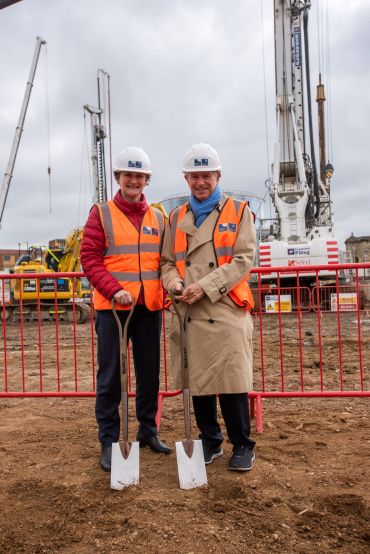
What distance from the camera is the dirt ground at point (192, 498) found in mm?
2668

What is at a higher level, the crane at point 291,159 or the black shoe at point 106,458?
the crane at point 291,159

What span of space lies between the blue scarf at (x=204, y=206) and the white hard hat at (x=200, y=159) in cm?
19

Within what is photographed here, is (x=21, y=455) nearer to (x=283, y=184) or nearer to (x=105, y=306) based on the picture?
(x=105, y=306)

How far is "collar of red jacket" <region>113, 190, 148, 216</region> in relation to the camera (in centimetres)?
376

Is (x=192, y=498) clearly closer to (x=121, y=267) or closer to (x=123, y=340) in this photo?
(x=123, y=340)

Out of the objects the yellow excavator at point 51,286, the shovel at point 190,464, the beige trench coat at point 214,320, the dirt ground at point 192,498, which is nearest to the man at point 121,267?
the beige trench coat at point 214,320

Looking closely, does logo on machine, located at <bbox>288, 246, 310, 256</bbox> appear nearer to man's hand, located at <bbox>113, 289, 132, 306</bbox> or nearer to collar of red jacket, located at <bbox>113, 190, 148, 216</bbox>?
collar of red jacket, located at <bbox>113, 190, 148, 216</bbox>

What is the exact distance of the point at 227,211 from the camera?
3.56 m

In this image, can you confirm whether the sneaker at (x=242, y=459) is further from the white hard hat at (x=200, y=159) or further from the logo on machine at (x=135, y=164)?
the logo on machine at (x=135, y=164)

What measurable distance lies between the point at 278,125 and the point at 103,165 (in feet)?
31.5

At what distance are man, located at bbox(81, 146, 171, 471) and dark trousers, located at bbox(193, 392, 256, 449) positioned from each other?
0.56 meters

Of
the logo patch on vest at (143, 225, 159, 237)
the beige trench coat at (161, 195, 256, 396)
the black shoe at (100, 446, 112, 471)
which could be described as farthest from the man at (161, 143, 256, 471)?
the black shoe at (100, 446, 112, 471)

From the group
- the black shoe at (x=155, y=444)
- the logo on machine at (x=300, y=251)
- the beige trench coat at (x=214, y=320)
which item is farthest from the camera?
the logo on machine at (x=300, y=251)

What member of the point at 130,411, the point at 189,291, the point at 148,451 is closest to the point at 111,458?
the point at 148,451
